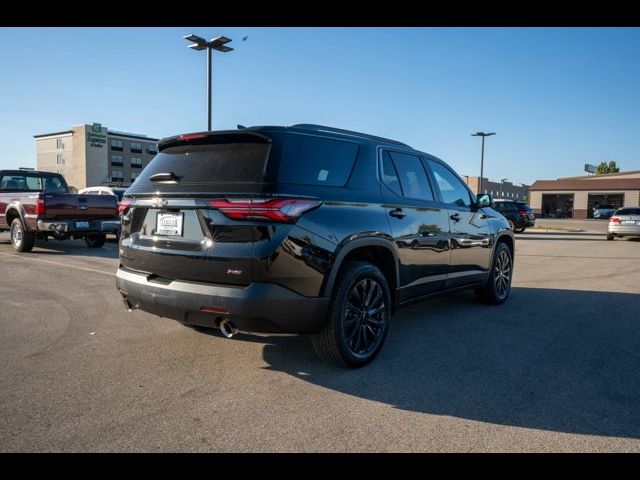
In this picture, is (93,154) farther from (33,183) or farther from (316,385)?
(316,385)

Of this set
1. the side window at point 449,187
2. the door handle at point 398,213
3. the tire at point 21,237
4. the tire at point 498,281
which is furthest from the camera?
the tire at point 21,237

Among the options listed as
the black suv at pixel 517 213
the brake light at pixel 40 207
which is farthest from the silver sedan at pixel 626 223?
the brake light at pixel 40 207

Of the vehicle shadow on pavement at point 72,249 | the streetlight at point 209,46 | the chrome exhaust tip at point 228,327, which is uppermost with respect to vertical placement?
the streetlight at point 209,46

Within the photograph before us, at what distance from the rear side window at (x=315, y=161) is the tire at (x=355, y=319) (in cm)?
72

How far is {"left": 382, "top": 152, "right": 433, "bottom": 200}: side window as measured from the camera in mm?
4533

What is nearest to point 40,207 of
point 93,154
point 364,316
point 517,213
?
point 364,316

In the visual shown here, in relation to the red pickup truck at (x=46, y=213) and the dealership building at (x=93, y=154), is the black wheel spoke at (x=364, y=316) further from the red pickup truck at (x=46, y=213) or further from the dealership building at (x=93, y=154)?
the dealership building at (x=93, y=154)

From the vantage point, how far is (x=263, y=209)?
10.6ft

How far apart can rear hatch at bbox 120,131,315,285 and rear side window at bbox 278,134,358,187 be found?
0.38 ft

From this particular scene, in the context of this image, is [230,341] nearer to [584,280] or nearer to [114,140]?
[584,280]

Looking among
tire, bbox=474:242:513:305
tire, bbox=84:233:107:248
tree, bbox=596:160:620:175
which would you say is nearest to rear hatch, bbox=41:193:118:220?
tire, bbox=84:233:107:248

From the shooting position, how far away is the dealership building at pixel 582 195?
56.6 m

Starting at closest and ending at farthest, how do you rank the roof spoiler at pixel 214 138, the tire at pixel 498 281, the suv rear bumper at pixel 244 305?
the suv rear bumper at pixel 244 305
the roof spoiler at pixel 214 138
the tire at pixel 498 281
